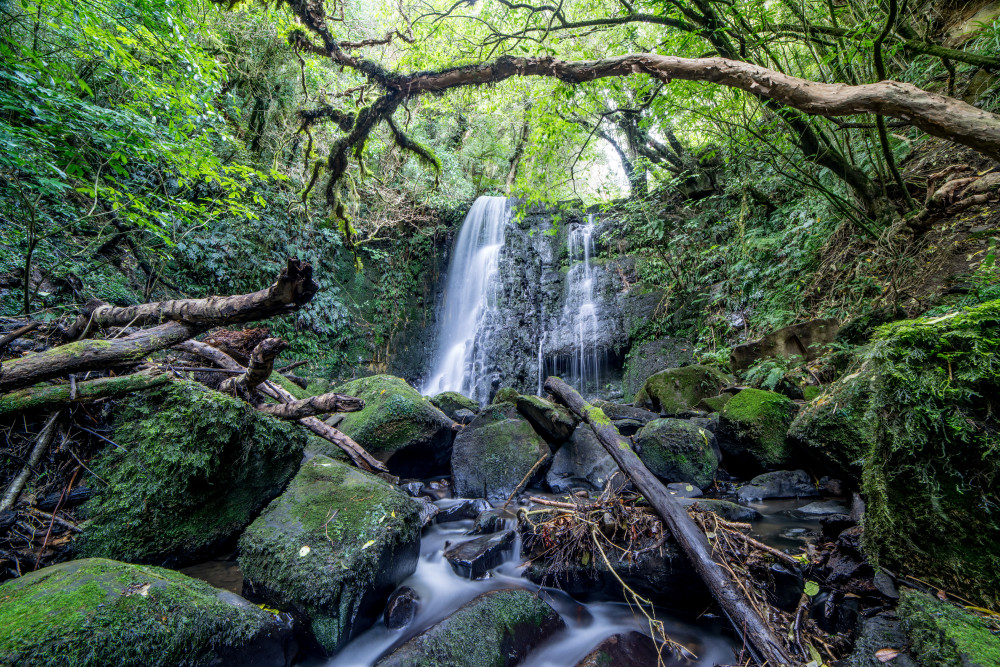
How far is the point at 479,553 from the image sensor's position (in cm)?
326

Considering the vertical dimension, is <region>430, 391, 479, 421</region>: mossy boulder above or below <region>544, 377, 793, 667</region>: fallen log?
above

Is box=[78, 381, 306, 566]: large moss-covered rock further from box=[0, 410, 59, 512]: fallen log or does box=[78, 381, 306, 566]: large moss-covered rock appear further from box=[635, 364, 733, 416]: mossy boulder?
box=[635, 364, 733, 416]: mossy boulder

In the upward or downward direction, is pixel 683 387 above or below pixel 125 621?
above

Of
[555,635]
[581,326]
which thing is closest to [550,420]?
[555,635]

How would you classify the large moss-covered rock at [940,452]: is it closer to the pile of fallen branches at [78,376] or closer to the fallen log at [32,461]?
the pile of fallen branches at [78,376]

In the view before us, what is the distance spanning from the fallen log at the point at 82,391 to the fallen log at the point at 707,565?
12.3 feet

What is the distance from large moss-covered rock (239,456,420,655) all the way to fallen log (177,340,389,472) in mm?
879

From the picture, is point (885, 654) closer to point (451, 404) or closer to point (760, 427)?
point (760, 427)

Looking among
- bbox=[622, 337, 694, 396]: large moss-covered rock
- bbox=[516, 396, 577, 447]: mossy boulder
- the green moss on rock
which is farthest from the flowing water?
bbox=[622, 337, 694, 396]: large moss-covered rock

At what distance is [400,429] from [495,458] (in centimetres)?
128

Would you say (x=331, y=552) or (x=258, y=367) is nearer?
(x=331, y=552)

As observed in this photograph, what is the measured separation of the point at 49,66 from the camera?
181 inches

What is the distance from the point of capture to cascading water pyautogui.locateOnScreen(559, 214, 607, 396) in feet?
34.9

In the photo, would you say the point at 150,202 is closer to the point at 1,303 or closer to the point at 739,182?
the point at 1,303
